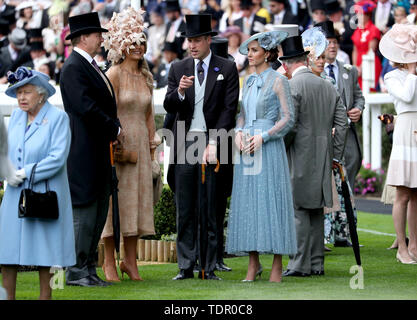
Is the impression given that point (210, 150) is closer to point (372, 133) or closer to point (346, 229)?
point (346, 229)

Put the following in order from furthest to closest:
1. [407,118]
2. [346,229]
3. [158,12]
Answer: [158,12] → [346,229] → [407,118]

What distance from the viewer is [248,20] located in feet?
73.2

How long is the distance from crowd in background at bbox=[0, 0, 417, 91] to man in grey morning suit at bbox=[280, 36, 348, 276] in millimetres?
7943

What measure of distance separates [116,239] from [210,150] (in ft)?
3.96

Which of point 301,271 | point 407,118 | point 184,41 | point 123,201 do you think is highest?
point 184,41

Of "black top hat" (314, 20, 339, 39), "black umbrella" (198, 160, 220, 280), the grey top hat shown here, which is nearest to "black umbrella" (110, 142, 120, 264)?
"black umbrella" (198, 160, 220, 280)

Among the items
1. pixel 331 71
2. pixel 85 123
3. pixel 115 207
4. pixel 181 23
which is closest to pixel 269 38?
pixel 85 123

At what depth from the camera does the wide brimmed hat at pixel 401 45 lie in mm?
11766

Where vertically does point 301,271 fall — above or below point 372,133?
below

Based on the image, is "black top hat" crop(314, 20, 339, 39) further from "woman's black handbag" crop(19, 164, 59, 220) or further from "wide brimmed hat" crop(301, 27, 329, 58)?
"woman's black handbag" crop(19, 164, 59, 220)

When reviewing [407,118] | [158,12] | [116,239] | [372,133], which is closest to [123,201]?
[116,239]

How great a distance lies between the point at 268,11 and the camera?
75.9 feet

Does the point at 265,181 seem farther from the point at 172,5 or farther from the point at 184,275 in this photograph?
the point at 172,5

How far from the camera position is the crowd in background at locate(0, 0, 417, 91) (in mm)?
20812
